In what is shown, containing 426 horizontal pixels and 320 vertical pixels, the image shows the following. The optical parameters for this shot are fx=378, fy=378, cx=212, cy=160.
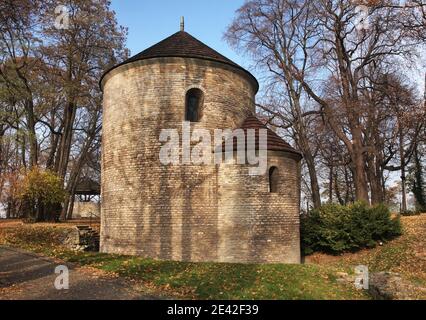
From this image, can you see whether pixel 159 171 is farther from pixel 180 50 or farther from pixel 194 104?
pixel 180 50

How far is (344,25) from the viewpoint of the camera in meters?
23.7

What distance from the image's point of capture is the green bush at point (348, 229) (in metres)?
17.8

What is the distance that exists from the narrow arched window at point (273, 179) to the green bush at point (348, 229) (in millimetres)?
4158

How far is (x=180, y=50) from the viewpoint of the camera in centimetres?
1602

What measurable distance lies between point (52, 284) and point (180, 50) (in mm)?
10518

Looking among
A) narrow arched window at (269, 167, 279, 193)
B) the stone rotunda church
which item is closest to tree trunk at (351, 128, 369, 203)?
the stone rotunda church

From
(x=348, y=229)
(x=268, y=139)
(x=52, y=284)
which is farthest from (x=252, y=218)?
(x=52, y=284)

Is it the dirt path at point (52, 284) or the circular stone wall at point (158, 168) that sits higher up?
the circular stone wall at point (158, 168)

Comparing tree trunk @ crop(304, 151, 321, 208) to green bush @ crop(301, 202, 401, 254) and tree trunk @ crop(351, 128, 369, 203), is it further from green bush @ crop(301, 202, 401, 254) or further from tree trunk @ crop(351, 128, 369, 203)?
green bush @ crop(301, 202, 401, 254)

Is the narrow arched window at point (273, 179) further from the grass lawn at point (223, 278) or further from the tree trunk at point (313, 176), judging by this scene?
the tree trunk at point (313, 176)

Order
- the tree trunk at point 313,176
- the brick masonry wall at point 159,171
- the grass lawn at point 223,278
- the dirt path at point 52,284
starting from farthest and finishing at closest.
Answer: the tree trunk at point 313,176, the brick masonry wall at point 159,171, the grass lawn at point 223,278, the dirt path at point 52,284

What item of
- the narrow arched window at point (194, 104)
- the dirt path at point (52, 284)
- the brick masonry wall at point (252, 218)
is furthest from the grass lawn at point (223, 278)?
the narrow arched window at point (194, 104)

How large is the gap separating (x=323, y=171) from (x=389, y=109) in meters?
19.9

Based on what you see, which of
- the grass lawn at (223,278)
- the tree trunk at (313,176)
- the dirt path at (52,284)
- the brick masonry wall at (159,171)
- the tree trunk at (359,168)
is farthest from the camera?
the tree trunk at (313,176)
